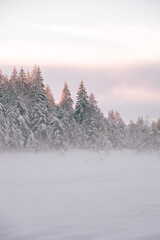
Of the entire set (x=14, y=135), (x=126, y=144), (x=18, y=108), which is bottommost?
(x=126, y=144)

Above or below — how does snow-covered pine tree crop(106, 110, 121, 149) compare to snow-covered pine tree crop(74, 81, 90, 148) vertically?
below

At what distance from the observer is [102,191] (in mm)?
11305

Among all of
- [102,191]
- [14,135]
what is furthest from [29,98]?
[102,191]

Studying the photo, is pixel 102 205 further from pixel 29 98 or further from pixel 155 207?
pixel 29 98

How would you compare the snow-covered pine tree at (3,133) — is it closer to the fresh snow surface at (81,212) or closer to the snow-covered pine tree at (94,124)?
the snow-covered pine tree at (94,124)

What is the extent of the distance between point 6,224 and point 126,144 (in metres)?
52.8

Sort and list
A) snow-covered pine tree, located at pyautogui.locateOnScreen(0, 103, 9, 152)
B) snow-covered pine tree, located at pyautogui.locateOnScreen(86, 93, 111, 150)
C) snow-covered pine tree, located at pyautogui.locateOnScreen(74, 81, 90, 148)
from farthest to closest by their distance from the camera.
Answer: snow-covered pine tree, located at pyautogui.locateOnScreen(74, 81, 90, 148)
snow-covered pine tree, located at pyautogui.locateOnScreen(86, 93, 111, 150)
snow-covered pine tree, located at pyautogui.locateOnScreen(0, 103, 9, 152)

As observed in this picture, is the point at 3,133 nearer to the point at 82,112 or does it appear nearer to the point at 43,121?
the point at 43,121

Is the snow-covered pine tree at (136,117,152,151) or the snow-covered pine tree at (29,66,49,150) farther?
the snow-covered pine tree at (136,117,152,151)

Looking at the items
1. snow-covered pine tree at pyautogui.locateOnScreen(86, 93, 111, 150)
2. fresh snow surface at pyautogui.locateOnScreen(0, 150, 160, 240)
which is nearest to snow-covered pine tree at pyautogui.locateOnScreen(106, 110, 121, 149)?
snow-covered pine tree at pyautogui.locateOnScreen(86, 93, 111, 150)

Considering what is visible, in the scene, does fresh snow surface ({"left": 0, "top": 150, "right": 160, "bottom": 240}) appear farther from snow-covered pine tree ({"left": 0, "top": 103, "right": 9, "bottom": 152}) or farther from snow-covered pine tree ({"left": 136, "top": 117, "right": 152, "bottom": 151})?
snow-covered pine tree ({"left": 136, "top": 117, "right": 152, "bottom": 151})

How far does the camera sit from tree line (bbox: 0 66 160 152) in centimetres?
3284

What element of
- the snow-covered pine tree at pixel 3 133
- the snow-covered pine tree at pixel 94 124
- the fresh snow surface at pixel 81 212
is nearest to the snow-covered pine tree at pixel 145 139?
the snow-covered pine tree at pixel 94 124

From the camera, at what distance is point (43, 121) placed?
3516cm
